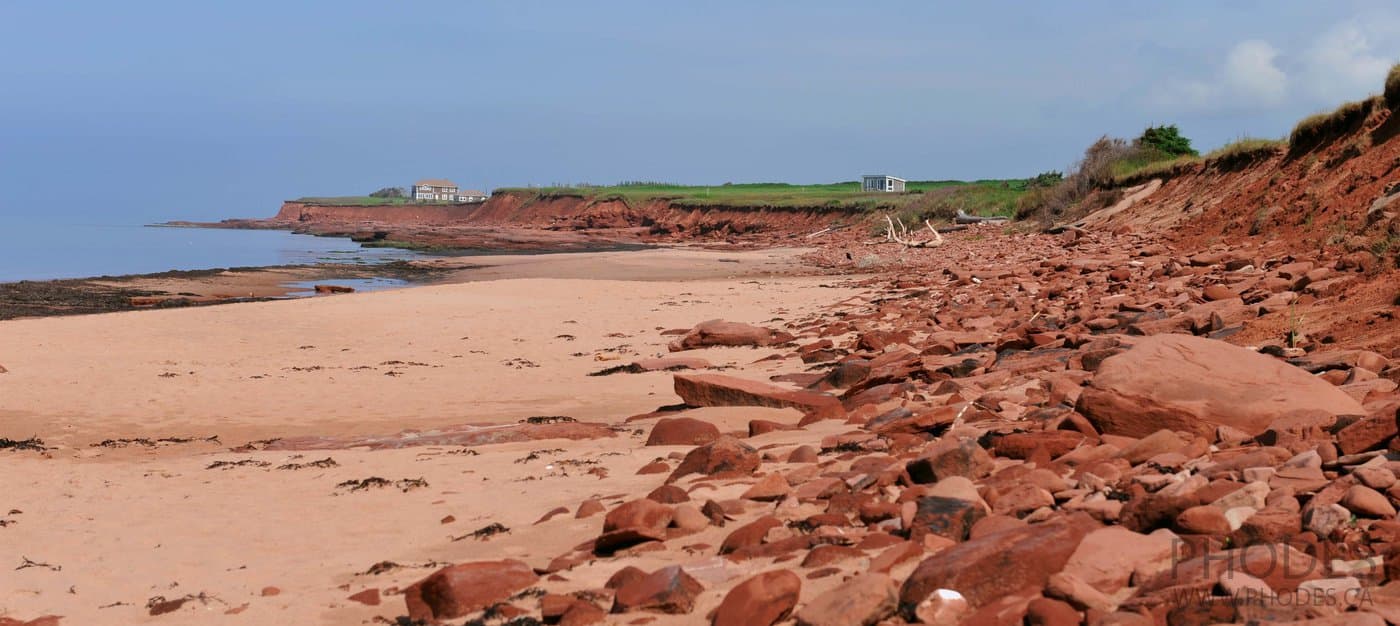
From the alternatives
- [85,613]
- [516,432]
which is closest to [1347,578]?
[85,613]

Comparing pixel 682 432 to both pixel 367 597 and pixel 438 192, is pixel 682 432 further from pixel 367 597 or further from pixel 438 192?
pixel 438 192

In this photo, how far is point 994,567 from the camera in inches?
151

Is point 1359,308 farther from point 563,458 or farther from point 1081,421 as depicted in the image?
point 563,458

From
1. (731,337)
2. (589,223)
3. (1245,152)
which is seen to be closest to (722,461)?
(731,337)

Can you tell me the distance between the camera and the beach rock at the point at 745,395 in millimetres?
8812

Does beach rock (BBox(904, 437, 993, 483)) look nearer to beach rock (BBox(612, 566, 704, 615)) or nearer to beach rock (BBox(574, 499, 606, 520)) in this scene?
beach rock (BBox(612, 566, 704, 615))

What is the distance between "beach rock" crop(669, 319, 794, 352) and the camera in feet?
48.9

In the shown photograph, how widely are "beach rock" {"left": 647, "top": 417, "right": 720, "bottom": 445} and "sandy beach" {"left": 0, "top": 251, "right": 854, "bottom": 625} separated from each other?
0.17m

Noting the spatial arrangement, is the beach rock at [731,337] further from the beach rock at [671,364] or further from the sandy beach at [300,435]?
the beach rock at [671,364]

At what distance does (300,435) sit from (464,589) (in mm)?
6699

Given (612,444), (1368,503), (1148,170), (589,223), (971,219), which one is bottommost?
(612,444)

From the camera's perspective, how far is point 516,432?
931cm

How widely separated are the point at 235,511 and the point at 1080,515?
535 cm

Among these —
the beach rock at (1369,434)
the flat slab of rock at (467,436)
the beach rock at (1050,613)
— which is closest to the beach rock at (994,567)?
the beach rock at (1050,613)
